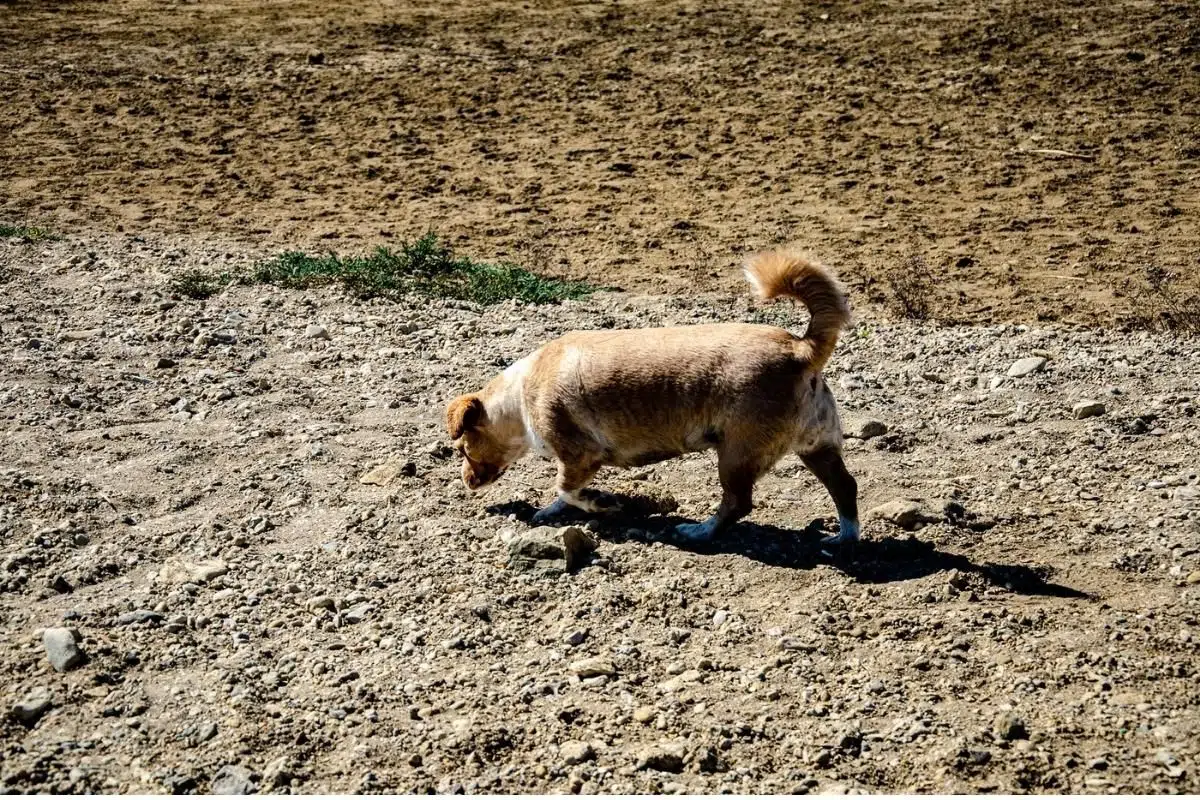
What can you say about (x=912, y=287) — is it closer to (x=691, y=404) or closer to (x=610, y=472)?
(x=610, y=472)

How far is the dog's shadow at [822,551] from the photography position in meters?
5.35

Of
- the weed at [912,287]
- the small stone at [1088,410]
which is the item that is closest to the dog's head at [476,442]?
the small stone at [1088,410]

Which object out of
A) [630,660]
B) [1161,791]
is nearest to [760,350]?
[630,660]

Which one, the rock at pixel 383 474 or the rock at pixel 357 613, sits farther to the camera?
the rock at pixel 383 474

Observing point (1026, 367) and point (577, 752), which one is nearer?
point (577, 752)

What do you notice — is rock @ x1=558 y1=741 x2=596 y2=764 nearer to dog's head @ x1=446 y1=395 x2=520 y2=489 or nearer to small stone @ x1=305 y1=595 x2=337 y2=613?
small stone @ x1=305 y1=595 x2=337 y2=613

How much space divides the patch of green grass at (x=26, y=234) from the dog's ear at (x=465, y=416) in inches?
229

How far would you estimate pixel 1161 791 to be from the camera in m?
3.99

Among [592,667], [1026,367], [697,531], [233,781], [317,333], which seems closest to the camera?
[233,781]

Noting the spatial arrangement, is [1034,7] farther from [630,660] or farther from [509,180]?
[630,660]

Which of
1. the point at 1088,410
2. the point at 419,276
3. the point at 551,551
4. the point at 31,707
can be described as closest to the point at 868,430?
the point at 1088,410

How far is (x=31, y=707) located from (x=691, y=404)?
282 centimetres

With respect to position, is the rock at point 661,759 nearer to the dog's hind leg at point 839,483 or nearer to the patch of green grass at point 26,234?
the dog's hind leg at point 839,483

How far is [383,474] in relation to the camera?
657 cm
